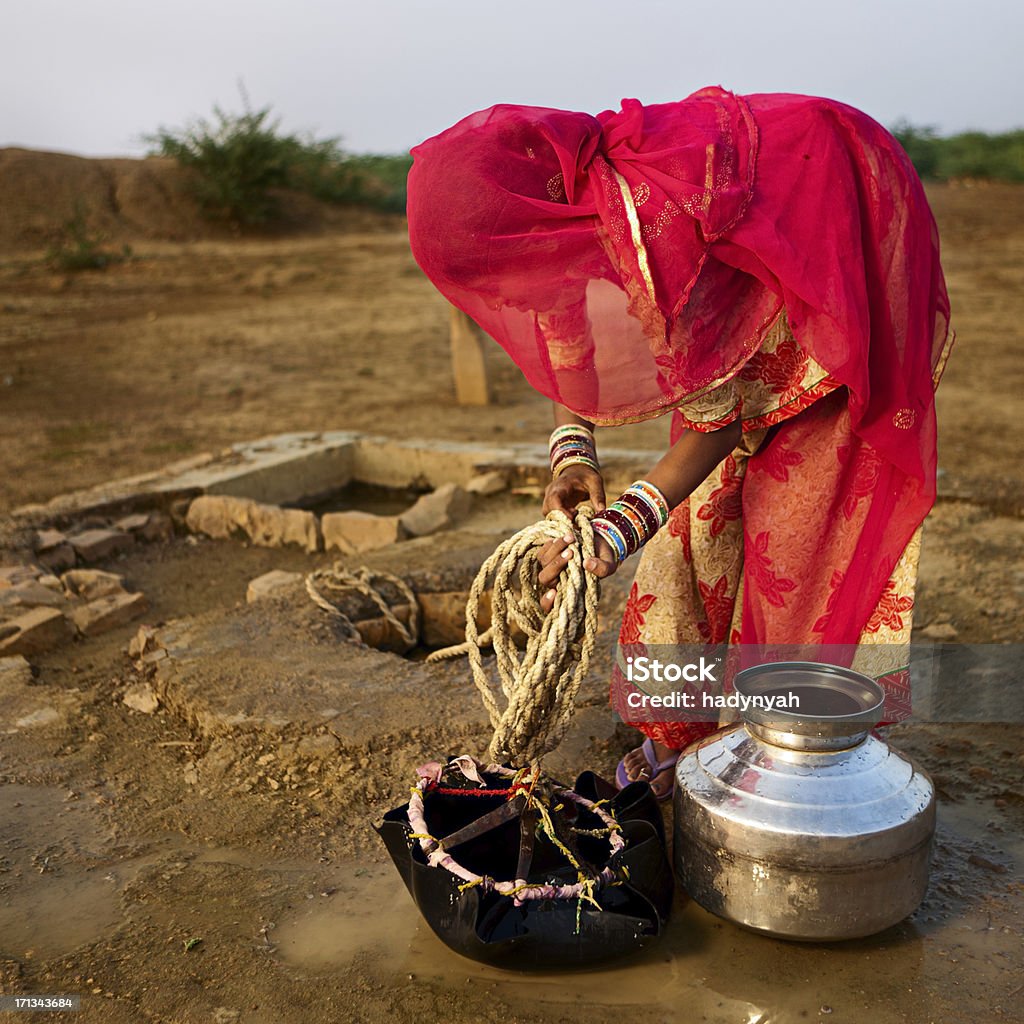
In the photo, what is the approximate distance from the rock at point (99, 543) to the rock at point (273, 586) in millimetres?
1055

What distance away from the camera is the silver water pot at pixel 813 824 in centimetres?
189

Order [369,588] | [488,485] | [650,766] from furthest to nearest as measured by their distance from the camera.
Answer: [488,485] → [369,588] → [650,766]

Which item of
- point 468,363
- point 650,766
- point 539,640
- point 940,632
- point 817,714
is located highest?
point 539,640

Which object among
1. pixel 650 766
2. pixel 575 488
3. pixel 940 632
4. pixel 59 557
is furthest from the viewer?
pixel 59 557

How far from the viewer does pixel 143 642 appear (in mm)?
3414

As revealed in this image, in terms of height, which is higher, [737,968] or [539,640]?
[539,640]

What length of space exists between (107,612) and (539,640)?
2374 mm

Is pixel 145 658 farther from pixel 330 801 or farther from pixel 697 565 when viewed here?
pixel 697 565

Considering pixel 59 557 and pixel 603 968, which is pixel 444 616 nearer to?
pixel 59 557

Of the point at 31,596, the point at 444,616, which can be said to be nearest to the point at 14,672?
the point at 31,596

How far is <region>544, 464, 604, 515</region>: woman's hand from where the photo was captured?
2.19m

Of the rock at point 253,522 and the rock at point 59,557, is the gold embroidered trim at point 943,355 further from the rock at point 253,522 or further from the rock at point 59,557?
the rock at point 59,557

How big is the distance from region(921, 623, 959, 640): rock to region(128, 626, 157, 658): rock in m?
2.47

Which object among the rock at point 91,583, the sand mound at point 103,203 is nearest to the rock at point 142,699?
the rock at point 91,583
